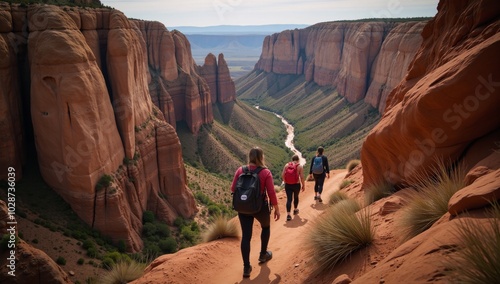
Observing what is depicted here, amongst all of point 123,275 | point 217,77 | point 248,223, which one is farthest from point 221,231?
point 217,77

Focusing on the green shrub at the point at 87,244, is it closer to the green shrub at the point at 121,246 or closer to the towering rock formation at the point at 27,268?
the green shrub at the point at 121,246

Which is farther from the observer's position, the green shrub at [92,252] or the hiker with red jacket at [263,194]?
the green shrub at [92,252]

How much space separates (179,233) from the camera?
84.5ft

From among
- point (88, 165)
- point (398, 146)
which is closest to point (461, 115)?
point (398, 146)

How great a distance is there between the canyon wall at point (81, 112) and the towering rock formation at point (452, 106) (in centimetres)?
1503

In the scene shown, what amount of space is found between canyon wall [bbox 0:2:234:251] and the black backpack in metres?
14.1

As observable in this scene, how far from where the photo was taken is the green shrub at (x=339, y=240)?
6.11 metres

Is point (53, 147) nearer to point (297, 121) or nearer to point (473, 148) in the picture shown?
point (473, 148)

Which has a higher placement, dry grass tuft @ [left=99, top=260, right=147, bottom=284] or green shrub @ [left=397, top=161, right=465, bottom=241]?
green shrub @ [left=397, top=161, right=465, bottom=241]

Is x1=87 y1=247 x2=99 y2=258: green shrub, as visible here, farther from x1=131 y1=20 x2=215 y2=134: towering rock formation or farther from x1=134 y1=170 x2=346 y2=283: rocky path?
x1=131 y1=20 x2=215 y2=134: towering rock formation

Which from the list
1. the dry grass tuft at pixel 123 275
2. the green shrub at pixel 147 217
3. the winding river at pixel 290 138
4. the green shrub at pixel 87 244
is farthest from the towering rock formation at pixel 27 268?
the winding river at pixel 290 138

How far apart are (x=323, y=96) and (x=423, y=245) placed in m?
90.7

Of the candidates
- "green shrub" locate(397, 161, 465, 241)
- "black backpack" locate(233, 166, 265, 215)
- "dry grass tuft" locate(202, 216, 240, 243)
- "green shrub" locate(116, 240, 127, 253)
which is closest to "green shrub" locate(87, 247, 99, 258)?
"green shrub" locate(116, 240, 127, 253)

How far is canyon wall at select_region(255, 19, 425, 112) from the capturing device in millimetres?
55500
